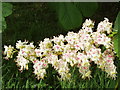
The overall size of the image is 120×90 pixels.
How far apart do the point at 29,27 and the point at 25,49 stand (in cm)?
238

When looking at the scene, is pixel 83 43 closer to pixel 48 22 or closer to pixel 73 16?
pixel 73 16

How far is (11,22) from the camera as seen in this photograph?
3.91 metres

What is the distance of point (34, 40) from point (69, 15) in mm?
2587

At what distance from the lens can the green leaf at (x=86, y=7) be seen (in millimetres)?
777

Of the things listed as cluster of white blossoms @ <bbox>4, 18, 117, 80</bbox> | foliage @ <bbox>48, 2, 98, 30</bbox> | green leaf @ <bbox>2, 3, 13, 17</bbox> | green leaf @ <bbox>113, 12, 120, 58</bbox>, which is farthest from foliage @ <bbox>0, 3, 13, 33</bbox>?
cluster of white blossoms @ <bbox>4, 18, 117, 80</bbox>

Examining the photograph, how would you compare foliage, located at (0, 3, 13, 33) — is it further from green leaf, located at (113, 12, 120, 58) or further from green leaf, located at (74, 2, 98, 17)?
green leaf, located at (113, 12, 120, 58)

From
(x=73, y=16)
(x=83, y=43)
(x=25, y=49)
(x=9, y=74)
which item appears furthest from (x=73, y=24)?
(x=9, y=74)

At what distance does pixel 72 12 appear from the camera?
2.53 feet

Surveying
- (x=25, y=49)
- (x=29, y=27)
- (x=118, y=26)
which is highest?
(x=29, y=27)

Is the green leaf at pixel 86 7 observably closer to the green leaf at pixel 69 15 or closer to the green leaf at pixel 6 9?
the green leaf at pixel 69 15

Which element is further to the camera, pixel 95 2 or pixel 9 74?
pixel 9 74

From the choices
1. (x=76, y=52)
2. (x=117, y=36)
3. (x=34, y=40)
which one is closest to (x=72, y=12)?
(x=117, y=36)

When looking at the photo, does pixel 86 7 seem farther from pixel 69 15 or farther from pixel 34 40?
pixel 34 40

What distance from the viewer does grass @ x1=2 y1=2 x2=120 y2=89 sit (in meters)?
2.13
